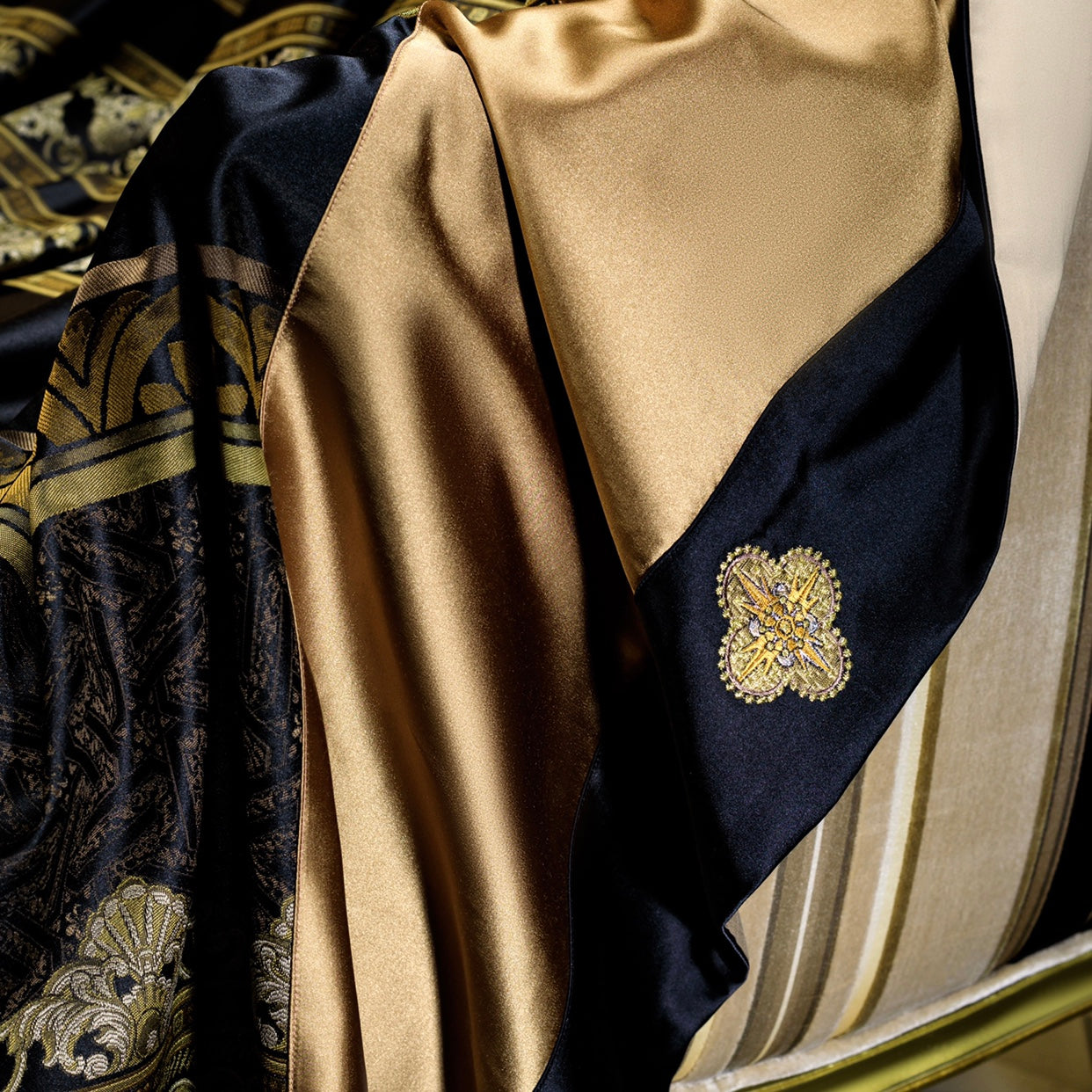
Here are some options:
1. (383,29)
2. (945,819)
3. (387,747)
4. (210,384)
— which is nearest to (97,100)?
(383,29)

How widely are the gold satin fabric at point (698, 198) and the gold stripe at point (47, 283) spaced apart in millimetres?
653

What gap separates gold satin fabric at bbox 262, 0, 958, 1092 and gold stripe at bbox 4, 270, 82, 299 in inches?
25.8

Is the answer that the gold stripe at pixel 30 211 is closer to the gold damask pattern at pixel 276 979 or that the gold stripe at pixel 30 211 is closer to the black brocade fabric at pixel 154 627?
the black brocade fabric at pixel 154 627

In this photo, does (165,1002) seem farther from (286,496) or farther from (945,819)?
(945,819)

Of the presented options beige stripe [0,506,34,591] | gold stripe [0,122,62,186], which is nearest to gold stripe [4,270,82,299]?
gold stripe [0,122,62,186]

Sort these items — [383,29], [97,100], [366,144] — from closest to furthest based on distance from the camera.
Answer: [366,144] < [383,29] < [97,100]

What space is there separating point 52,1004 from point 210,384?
0.30m

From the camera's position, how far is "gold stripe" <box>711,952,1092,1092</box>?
2.22 feet

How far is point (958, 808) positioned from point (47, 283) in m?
0.96

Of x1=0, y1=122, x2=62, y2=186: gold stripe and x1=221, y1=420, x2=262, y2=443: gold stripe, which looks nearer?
x1=221, y1=420, x2=262, y2=443: gold stripe

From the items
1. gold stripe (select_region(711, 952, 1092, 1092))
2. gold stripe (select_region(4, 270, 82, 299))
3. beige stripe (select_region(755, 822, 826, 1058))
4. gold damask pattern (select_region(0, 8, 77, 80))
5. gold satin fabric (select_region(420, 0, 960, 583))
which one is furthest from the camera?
gold damask pattern (select_region(0, 8, 77, 80))

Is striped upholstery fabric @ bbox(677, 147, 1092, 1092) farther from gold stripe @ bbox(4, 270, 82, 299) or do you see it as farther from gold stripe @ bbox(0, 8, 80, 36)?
gold stripe @ bbox(0, 8, 80, 36)

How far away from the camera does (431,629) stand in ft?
1.61

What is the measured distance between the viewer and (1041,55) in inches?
20.7
